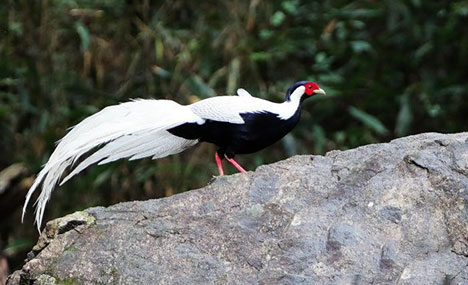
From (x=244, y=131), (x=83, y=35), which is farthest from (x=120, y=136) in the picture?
(x=83, y=35)

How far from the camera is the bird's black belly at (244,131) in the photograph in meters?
3.42

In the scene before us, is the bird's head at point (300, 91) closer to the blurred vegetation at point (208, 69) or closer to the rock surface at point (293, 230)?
the rock surface at point (293, 230)

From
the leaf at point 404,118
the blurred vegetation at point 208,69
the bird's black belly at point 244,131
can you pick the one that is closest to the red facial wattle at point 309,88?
the bird's black belly at point 244,131

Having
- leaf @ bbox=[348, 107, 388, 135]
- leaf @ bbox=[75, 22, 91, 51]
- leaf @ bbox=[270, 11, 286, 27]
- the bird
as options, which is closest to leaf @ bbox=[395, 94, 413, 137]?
leaf @ bbox=[348, 107, 388, 135]

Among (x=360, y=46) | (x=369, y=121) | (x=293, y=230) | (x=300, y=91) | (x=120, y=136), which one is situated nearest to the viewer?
(x=293, y=230)

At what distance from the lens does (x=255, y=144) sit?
3486mm

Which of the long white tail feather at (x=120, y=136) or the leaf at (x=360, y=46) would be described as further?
the leaf at (x=360, y=46)

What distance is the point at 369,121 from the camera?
646cm

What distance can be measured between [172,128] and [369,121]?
3302mm

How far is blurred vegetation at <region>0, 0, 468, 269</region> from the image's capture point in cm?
647

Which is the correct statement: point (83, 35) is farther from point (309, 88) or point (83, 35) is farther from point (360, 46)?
point (309, 88)

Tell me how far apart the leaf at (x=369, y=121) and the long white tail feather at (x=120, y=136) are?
315cm

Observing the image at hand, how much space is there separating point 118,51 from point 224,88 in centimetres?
92

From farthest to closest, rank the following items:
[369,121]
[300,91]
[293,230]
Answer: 1. [369,121]
2. [300,91]
3. [293,230]
